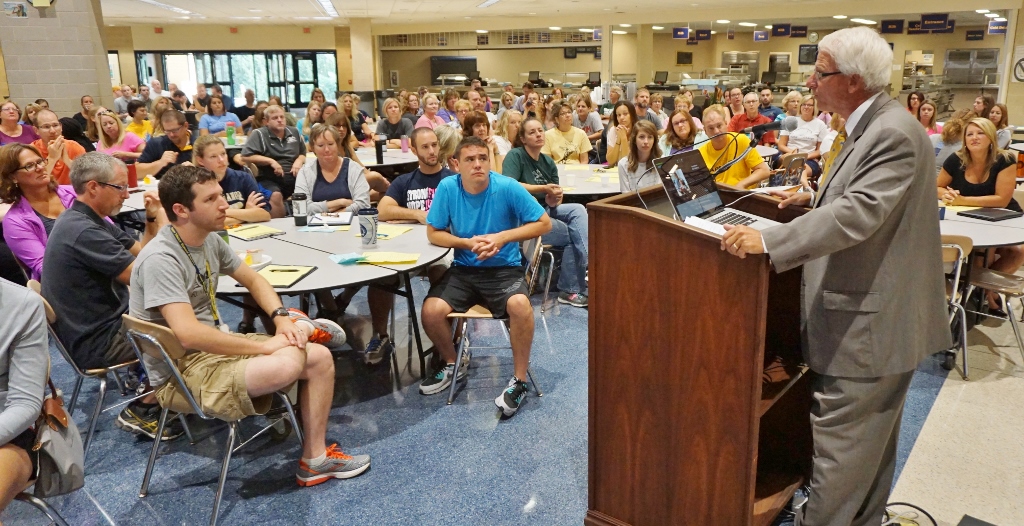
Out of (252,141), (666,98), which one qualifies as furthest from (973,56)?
(252,141)

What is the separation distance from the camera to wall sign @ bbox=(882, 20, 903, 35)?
1460cm

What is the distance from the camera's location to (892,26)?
48.2ft

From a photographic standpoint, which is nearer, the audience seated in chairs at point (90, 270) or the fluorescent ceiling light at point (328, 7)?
the audience seated in chairs at point (90, 270)

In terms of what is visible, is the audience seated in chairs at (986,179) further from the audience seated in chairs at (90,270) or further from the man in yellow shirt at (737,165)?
the audience seated in chairs at (90,270)

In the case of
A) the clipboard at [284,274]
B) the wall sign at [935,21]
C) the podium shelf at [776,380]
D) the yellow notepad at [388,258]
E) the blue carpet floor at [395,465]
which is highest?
the wall sign at [935,21]

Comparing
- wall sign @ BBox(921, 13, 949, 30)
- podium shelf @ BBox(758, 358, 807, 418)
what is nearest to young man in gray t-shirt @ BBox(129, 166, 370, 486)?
podium shelf @ BBox(758, 358, 807, 418)

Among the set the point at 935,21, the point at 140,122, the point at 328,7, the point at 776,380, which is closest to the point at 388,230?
the point at 776,380

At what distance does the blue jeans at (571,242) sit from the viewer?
4.95 metres

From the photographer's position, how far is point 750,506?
1.92m

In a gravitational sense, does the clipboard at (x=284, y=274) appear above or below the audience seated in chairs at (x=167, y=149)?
below

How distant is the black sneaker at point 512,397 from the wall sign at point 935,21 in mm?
13735

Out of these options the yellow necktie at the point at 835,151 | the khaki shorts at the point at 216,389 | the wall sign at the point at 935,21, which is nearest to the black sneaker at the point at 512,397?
the khaki shorts at the point at 216,389

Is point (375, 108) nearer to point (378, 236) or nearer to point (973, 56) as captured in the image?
point (973, 56)

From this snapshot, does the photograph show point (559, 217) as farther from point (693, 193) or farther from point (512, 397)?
point (693, 193)
